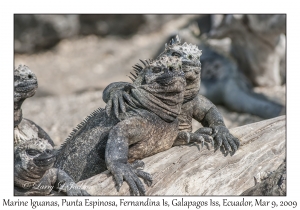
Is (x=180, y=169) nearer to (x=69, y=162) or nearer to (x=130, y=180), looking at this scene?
(x=130, y=180)

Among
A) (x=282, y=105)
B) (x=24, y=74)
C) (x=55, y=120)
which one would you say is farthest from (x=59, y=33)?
(x=24, y=74)

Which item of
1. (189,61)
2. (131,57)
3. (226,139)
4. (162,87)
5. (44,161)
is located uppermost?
(131,57)

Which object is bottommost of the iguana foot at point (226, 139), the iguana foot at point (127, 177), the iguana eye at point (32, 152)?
the iguana foot at point (127, 177)

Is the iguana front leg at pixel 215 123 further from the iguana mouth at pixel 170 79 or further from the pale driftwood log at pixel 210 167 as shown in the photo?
the iguana mouth at pixel 170 79

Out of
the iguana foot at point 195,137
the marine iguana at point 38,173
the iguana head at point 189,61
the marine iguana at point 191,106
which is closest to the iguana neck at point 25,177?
the marine iguana at point 38,173

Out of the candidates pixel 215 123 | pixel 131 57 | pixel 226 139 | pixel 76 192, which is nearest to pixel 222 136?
pixel 226 139

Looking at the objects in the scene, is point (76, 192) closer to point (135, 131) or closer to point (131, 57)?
point (135, 131)

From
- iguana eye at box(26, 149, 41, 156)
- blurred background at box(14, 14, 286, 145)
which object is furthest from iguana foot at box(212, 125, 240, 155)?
blurred background at box(14, 14, 286, 145)
